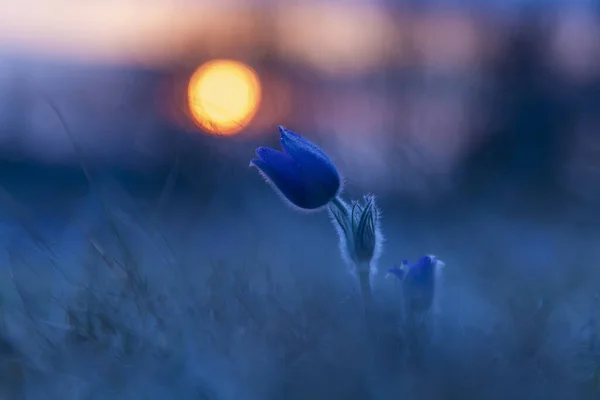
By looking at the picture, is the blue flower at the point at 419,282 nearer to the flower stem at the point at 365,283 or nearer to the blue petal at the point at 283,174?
the flower stem at the point at 365,283

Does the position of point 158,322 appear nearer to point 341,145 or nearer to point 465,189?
point 341,145

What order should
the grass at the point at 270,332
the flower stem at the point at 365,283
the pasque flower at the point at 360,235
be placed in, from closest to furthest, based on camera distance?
the grass at the point at 270,332 → the flower stem at the point at 365,283 → the pasque flower at the point at 360,235

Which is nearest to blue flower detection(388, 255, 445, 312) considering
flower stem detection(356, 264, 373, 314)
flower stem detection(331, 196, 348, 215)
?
flower stem detection(356, 264, 373, 314)

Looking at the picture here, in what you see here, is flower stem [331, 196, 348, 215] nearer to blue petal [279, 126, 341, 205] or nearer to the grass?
blue petal [279, 126, 341, 205]

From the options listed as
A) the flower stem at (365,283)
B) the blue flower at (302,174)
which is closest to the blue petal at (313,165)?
the blue flower at (302,174)

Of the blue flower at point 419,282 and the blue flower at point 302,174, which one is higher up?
the blue flower at point 302,174

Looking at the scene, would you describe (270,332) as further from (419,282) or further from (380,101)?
(380,101)

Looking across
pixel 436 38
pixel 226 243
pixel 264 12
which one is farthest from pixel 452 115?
pixel 226 243
